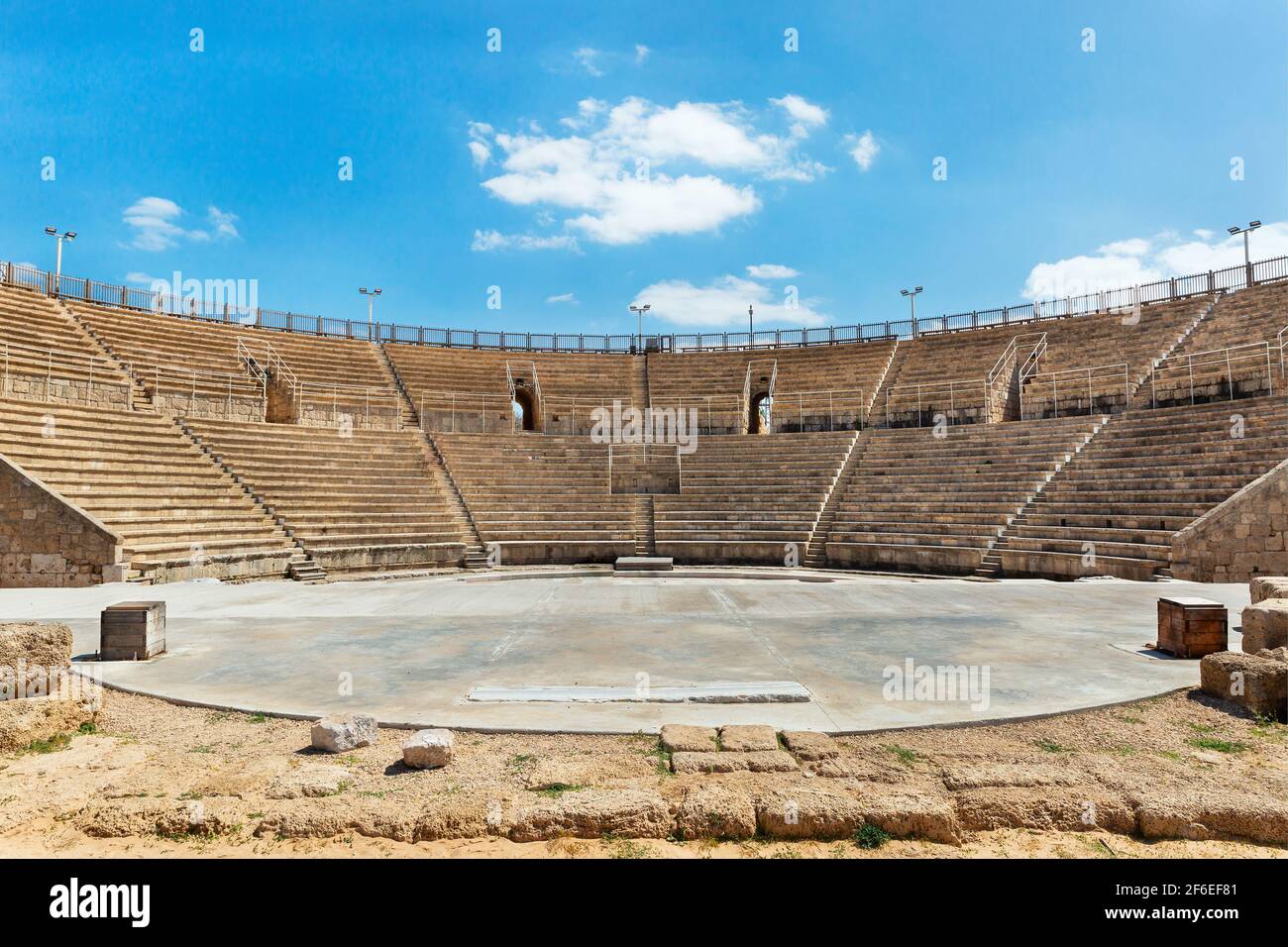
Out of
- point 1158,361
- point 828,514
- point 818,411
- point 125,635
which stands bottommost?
point 125,635

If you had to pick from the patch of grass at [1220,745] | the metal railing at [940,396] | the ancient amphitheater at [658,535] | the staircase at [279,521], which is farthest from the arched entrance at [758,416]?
the patch of grass at [1220,745]

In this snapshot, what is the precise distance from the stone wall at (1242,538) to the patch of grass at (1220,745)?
9433mm

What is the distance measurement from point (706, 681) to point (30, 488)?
44.9 ft

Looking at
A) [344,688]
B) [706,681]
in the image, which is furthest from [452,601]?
[706,681]

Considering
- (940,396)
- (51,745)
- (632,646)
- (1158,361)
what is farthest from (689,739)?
(1158,361)

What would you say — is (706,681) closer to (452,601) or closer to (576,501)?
(452,601)

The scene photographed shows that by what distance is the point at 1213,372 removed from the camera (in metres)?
18.0

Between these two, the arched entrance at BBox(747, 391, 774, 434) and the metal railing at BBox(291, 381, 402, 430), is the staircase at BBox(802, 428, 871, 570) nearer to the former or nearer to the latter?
the arched entrance at BBox(747, 391, 774, 434)

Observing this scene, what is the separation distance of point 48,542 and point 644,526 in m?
13.3

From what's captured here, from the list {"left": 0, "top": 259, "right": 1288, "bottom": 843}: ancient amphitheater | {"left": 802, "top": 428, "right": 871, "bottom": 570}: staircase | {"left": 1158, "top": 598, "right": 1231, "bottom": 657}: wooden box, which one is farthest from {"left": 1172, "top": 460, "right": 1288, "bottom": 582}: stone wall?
{"left": 802, "top": 428, "right": 871, "bottom": 570}: staircase

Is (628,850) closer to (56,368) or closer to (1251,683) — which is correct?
(1251,683)

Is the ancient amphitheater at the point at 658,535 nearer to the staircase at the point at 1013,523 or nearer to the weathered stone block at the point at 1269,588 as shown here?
the staircase at the point at 1013,523

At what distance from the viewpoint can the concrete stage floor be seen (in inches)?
210

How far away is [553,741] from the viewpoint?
4.66 metres
